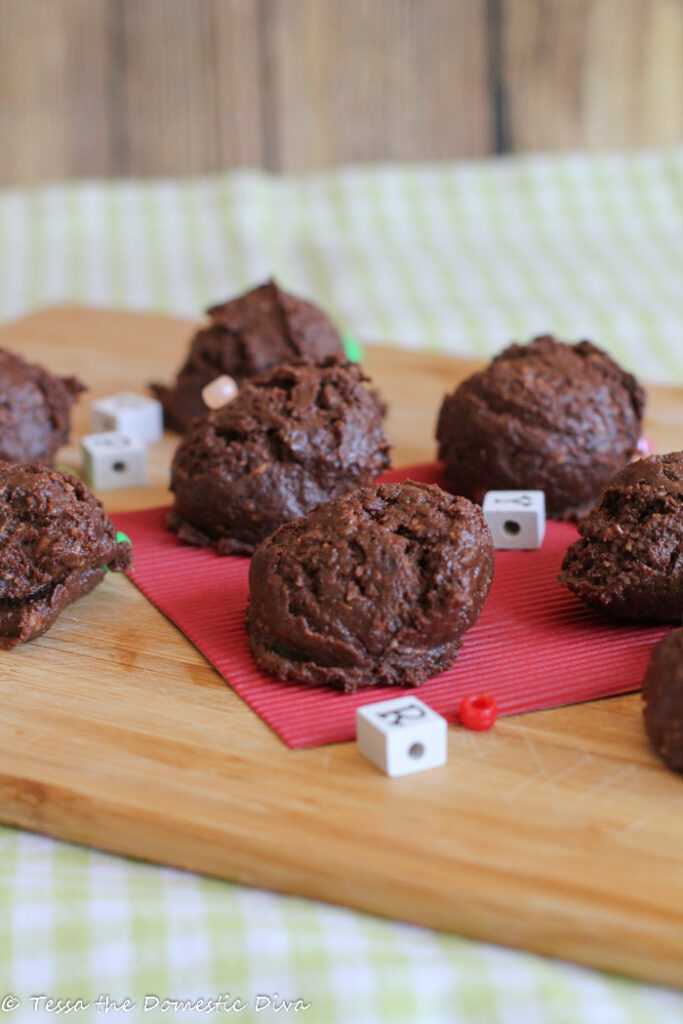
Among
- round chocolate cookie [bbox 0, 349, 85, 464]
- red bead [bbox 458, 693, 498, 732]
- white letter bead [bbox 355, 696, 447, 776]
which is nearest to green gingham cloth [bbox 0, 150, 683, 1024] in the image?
round chocolate cookie [bbox 0, 349, 85, 464]

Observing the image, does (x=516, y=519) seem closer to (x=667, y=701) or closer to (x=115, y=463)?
(x=667, y=701)

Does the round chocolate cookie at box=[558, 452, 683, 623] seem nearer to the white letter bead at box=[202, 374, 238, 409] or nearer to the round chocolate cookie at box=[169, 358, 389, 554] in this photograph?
the round chocolate cookie at box=[169, 358, 389, 554]

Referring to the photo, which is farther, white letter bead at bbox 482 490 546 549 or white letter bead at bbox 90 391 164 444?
white letter bead at bbox 90 391 164 444

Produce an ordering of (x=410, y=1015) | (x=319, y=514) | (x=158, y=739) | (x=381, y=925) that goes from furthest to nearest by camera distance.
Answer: (x=319, y=514), (x=158, y=739), (x=381, y=925), (x=410, y=1015)

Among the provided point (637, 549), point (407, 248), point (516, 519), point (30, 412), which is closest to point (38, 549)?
point (30, 412)

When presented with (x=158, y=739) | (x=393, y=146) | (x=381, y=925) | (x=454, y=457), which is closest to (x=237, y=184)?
(x=393, y=146)

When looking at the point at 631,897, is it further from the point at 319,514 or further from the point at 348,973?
the point at 319,514

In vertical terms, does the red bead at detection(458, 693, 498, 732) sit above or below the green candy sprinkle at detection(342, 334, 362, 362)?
below
